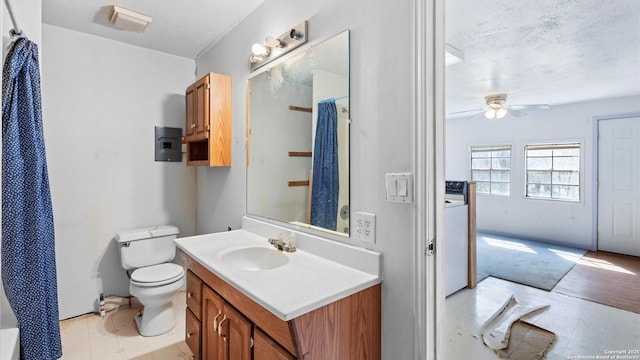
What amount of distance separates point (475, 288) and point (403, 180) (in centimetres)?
267

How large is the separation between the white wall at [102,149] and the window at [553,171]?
5568 mm

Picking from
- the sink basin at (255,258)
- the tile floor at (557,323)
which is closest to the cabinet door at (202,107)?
the sink basin at (255,258)

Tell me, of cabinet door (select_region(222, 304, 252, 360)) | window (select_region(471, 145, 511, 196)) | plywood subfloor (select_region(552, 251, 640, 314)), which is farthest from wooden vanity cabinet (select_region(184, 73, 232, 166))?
window (select_region(471, 145, 511, 196))

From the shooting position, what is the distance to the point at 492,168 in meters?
5.70

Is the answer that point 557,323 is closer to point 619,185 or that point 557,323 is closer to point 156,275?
point 619,185

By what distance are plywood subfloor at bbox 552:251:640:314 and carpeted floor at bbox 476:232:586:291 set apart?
0.36 feet

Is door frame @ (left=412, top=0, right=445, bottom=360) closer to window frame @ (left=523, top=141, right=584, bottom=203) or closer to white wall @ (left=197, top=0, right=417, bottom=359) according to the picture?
white wall @ (left=197, top=0, right=417, bottom=359)

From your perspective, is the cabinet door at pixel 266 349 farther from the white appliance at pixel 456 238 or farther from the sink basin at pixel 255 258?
the white appliance at pixel 456 238

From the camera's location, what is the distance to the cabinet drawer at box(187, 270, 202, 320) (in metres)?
1.63

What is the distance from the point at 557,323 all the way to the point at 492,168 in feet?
12.4

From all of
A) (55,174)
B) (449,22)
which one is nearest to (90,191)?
(55,174)

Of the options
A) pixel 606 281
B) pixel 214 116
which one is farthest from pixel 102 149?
pixel 606 281

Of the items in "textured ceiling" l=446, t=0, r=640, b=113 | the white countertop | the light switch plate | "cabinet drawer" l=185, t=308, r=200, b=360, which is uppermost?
"textured ceiling" l=446, t=0, r=640, b=113

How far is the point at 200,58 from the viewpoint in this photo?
9.57ft
